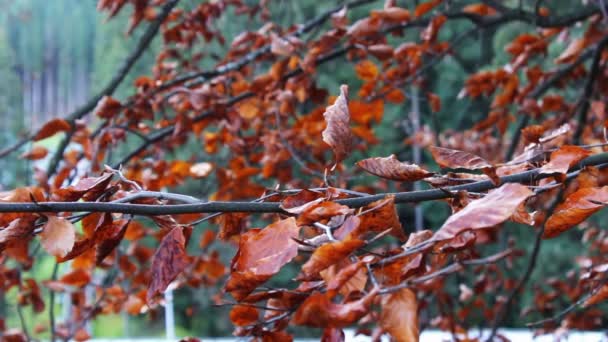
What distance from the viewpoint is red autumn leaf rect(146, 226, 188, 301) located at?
45cm

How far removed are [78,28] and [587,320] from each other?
23.8 feet

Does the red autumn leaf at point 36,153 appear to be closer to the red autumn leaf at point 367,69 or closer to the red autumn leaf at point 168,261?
the red autumn leaf at point 367,69

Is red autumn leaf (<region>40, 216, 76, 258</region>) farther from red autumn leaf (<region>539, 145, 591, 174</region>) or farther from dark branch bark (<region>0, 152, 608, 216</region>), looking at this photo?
red autumn leaf (<region>539, 145, 591, 174</region>)

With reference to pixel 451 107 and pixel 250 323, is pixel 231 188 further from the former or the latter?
pixel 451 107

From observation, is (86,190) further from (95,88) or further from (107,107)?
(95,88)

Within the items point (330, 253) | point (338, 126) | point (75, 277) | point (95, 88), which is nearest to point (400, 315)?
point (330, 253)

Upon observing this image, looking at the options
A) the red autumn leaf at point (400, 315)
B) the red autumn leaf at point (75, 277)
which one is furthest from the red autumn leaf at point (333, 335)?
the red autumn leaf at point (75, 277)

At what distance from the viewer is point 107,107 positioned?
1.16 meters

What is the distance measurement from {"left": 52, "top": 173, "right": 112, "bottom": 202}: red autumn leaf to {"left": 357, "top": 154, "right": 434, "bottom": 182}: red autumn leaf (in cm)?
18

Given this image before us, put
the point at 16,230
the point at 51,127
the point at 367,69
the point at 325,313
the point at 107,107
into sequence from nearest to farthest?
the point at 325,313 → the point at 16,230 → the point at 51,127 → the point at 107,107 → the point at 367,69

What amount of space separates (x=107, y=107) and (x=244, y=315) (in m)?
0.76

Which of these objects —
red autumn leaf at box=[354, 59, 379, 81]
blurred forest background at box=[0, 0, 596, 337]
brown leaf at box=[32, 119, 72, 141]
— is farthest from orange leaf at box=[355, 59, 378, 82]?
blurred forest background at box=[0, 0, 596, 337]

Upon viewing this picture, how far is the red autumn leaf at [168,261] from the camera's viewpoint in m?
0.45

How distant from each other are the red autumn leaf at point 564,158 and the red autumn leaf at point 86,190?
303 mm
